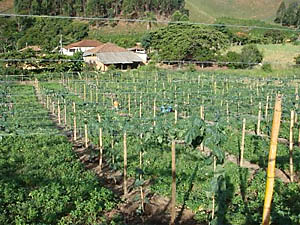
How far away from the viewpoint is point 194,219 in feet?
22.9

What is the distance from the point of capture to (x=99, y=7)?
98.0 metres

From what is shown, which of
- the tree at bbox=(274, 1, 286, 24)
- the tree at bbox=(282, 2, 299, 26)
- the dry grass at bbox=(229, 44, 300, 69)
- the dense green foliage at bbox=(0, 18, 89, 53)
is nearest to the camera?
the dry grass at bbox=(229, 44, 300, 69)

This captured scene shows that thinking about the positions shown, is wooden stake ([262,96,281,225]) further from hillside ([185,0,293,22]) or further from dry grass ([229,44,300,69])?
hillside ([185,0,293,22])

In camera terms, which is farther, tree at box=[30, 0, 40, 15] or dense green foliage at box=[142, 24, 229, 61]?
tree at box=[30, 0, 40, 15]

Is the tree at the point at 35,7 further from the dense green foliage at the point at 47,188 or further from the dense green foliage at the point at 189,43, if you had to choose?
the dense green foliage at the point at 47,188

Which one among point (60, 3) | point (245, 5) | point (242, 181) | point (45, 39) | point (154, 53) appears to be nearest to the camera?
point (242, 181)

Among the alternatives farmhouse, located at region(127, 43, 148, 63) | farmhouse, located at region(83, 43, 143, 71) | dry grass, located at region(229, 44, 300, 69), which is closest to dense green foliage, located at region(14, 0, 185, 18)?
farmhouse, located at region(127, 43, 148, 63)

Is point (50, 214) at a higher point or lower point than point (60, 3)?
lower

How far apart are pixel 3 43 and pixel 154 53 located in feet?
94.8

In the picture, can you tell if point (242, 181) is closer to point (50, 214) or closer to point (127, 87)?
point (50, 214)

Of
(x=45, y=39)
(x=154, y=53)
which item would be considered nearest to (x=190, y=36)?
(x=154, y=53)

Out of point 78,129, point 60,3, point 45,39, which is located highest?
point 60,3

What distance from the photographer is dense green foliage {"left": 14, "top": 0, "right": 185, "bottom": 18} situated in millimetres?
91688

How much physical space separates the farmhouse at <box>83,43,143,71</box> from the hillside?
60.3 m
